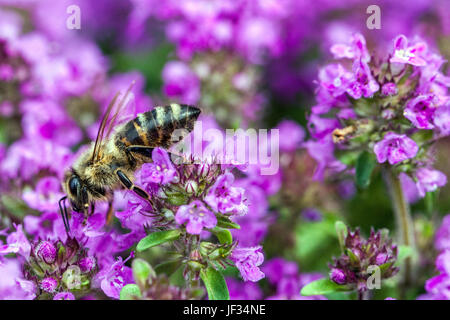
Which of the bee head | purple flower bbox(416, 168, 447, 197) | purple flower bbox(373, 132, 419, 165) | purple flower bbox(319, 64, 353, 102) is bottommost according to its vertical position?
the bee head

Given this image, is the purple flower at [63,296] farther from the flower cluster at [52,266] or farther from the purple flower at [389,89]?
the purple flower at [389,89]

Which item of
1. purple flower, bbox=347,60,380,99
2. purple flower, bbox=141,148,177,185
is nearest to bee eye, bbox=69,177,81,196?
purple flower, bbox=141,148,177,185

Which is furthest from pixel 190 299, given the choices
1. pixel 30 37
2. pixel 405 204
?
pixel 30 37

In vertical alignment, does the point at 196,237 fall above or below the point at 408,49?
below

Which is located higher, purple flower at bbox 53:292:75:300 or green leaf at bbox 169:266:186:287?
green leaf at bbox 169:266:186:287

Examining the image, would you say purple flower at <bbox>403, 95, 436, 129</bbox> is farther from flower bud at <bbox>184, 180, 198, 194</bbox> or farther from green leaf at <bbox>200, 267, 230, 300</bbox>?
green leaf at <bbox>200, 267, 230, 300</bbox>

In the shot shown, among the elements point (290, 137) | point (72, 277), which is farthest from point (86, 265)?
point (290, 137)

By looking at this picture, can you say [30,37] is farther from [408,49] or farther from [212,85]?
[408,49]
